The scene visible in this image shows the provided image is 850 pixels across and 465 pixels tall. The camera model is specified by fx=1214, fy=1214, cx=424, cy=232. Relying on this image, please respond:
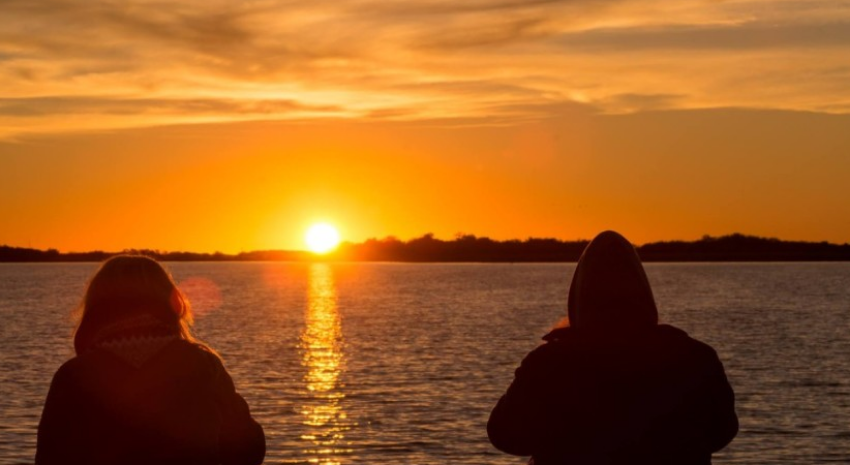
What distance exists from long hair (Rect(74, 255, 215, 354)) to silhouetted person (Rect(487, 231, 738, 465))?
4.98 ft

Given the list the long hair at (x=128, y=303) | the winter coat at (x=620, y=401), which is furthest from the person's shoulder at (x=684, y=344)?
the long hair at (x=128, y=303)

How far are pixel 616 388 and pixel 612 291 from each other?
0.41 metres

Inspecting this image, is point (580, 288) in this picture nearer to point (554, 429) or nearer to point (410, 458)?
point (554, 429)

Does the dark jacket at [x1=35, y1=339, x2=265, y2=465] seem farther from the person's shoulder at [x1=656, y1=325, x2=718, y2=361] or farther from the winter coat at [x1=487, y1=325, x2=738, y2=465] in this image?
the person's shoulder at [x1=656, y1=325, x2=718, y2=361]

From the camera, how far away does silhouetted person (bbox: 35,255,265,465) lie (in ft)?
17.4

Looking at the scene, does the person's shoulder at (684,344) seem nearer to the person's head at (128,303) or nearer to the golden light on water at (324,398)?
the person's head at (128,303)

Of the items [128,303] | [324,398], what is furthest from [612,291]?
[324,398]

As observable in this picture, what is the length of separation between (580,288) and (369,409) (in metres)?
30.5

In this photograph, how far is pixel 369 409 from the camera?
116 feet

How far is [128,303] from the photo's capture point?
5.33 meters

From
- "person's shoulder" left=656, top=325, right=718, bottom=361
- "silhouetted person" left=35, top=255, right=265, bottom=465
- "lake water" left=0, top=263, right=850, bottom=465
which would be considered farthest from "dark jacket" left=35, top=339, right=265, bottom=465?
"lake water" left=0, top=263, right=850, bottom=465

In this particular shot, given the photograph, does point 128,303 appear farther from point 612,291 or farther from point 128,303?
point 612,291

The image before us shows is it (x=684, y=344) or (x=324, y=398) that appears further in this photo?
(x=324, y=398)

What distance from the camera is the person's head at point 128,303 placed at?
17.4 feet
